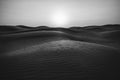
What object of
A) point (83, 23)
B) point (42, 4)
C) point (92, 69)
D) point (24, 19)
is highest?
point (42, 4)

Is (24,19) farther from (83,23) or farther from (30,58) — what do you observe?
(30,58)

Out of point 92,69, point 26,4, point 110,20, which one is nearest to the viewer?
point 92,69

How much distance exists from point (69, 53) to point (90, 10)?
1463 millimetres

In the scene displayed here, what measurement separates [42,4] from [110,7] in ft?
3.81

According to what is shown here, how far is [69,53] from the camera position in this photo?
28 centimetres

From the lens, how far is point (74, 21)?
61.1 inches

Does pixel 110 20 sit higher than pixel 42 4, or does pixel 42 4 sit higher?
pixel 42 4

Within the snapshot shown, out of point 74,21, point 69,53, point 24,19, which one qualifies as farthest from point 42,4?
point 69,53

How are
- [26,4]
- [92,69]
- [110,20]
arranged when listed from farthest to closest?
[110,20] → [26,4] → [92,69]

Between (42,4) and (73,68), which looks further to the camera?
(42,4)

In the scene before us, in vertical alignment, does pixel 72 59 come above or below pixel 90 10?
below

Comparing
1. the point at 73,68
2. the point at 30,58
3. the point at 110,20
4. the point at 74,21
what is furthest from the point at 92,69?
the point at 110,20

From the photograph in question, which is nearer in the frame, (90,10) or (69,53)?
(69,53)

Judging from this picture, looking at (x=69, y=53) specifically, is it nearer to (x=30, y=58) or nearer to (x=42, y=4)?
(x=30, y=58)
